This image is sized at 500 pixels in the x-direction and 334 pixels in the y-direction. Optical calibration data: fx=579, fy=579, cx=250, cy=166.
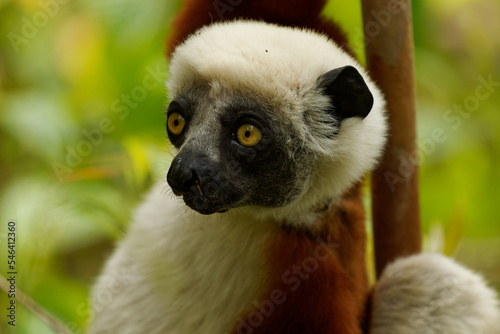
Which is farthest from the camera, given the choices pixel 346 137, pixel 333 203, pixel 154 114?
pixel 154 114

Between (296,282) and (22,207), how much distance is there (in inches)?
71.9

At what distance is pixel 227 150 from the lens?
2088mm

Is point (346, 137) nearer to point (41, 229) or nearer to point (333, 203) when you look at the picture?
point (333, 203)

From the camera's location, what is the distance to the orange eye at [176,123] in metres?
Answer: 2.23

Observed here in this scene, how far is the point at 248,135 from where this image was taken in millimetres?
2082

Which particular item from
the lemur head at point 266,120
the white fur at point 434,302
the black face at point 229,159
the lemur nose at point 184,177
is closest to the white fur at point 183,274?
the lemur head at point 266,120

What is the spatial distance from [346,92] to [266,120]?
337mm

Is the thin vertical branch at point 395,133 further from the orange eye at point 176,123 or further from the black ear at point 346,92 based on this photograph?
the orange eye at point 176,123

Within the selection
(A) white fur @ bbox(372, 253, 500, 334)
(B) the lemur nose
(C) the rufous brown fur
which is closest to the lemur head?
(B) the lemur nose

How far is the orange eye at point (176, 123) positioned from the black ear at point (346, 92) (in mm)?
544

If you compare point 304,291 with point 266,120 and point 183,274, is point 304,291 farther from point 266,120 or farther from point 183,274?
point 266,120

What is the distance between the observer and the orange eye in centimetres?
223

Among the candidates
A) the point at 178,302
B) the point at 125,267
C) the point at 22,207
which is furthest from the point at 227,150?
the point at 22,207

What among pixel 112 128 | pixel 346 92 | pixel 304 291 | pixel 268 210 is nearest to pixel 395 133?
pixel 346 92
